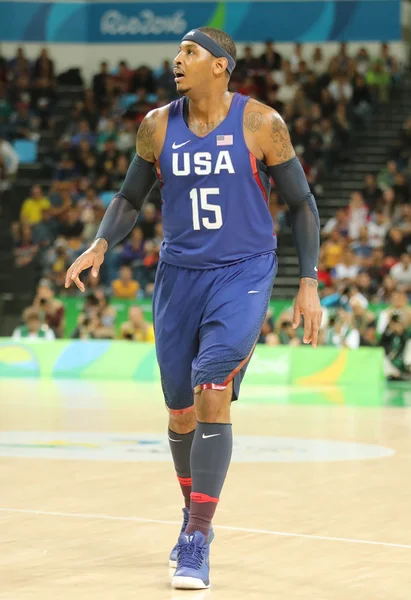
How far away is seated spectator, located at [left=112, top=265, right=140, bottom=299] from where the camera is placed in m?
19.5

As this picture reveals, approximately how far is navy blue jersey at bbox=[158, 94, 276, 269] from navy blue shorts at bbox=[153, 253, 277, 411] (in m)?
0.07

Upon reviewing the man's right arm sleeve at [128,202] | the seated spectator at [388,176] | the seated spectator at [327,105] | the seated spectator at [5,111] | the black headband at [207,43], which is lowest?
the seated spectator at [388,176]

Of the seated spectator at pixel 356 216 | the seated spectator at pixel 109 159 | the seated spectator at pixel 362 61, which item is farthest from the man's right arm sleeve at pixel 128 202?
the seated spectator at pixel 362 61

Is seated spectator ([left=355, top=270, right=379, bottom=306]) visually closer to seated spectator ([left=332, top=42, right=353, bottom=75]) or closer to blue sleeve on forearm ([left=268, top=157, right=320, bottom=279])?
seated spectator ([left=332, top=42, right=353, bottom=75])

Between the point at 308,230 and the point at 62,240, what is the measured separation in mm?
16085

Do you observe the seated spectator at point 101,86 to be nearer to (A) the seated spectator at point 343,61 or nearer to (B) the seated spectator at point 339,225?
(A) the seated spectator at point 343,61

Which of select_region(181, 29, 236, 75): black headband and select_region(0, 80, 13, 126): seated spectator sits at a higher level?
select_region(181, 29, 236, 75): black headband

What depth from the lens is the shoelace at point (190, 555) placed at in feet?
16.7

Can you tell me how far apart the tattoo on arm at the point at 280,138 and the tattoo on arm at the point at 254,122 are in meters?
0.06

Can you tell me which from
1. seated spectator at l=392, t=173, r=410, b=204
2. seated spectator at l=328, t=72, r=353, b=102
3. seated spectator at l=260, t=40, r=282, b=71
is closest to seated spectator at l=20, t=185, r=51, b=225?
seated spectator at l=260, t=40, r=282, b=71

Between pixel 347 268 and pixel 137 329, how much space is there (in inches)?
141

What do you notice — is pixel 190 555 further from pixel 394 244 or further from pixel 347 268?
pixel 394 244

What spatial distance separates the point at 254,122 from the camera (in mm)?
5523

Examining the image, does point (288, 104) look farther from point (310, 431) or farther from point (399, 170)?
point (310, 431)
